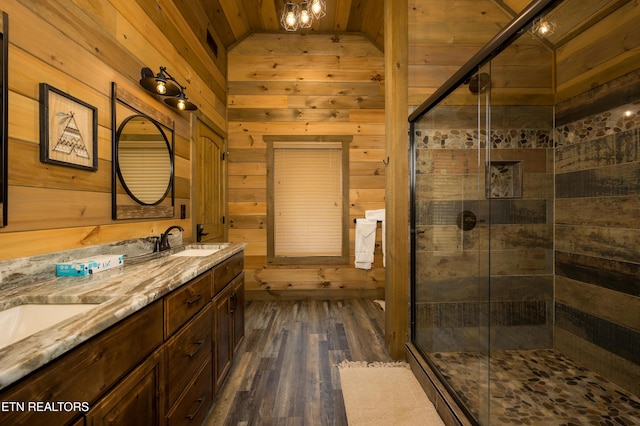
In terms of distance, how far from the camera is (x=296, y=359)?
7.19ft

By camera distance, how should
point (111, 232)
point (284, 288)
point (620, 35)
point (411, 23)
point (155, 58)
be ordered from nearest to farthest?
point (111, 232)
point (620, 35)
point (155, 58)
point (411, 23)
point (284, 288)

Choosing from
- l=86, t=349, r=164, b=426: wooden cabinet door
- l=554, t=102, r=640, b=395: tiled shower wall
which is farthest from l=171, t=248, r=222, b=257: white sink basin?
l=554, t=102, r=640, b=395: tiled shower wall

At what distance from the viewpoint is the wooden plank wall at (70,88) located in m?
1.06

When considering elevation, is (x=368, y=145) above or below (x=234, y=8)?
below

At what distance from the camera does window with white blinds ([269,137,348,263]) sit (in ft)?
12.0

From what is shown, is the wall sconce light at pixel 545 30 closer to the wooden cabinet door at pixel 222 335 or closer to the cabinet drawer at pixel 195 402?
the wooden cabinet door at pixel 222 335

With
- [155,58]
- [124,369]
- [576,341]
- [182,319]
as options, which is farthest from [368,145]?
[124,369]

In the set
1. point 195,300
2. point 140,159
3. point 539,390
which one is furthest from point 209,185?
point 539,390

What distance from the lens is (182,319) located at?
1.22 m

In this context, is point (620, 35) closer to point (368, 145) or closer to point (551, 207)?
point (551, 207)

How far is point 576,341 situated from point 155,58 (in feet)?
12.4

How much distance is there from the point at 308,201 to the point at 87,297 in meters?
2.84

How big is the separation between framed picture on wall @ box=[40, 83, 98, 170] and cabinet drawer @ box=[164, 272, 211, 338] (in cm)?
79

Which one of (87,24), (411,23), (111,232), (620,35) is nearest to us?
(87,24)
